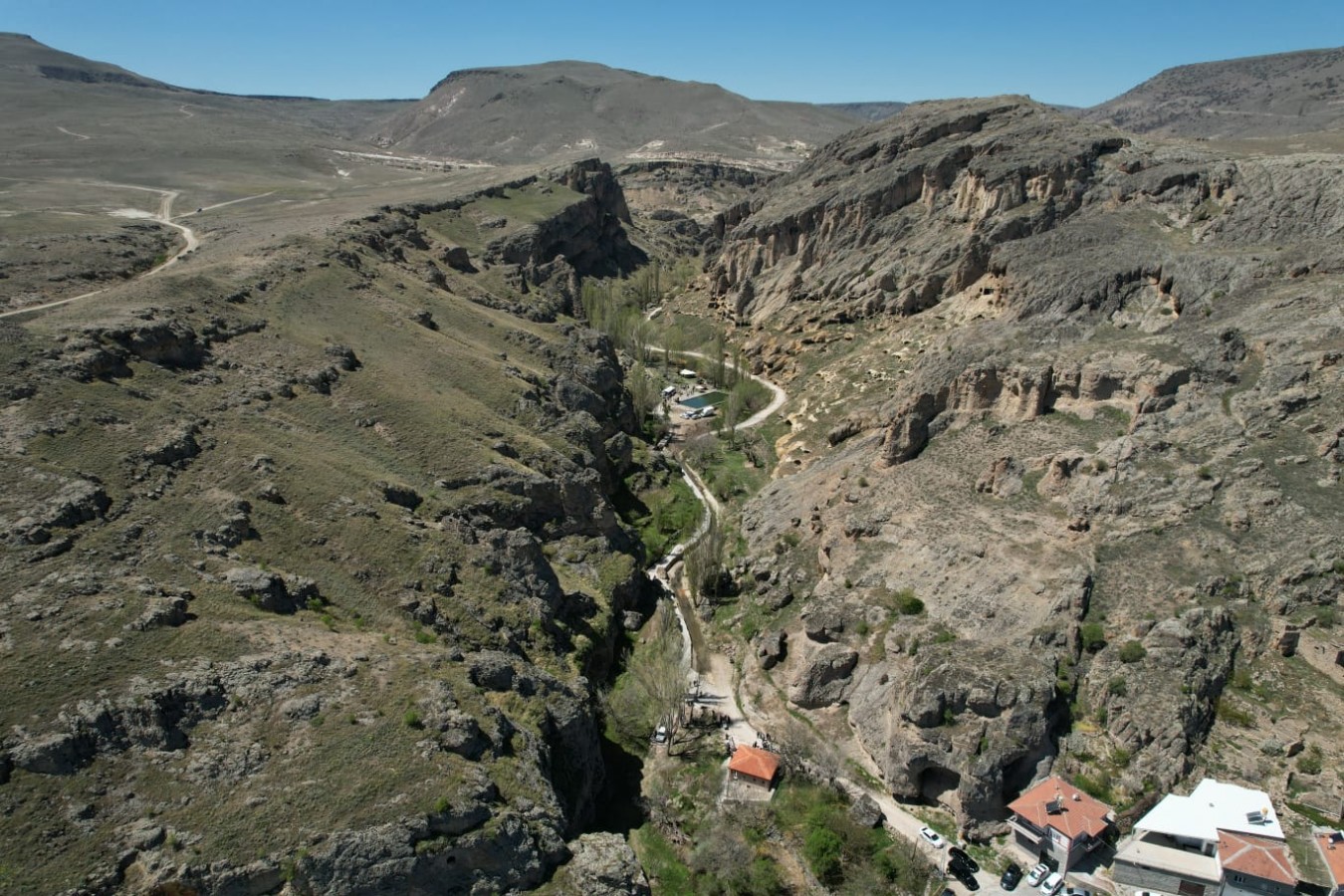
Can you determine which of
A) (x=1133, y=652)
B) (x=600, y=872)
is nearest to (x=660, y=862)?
(x=600, y=872)

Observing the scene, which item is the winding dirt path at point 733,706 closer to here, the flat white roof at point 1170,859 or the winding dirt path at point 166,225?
the flat white roof at point 1170,859

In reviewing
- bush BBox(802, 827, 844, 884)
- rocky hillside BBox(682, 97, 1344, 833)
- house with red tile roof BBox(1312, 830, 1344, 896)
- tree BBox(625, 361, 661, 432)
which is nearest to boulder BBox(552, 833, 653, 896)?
bush BBox(802, 827, 844, 884)

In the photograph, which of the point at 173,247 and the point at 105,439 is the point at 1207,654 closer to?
the point at 105,439

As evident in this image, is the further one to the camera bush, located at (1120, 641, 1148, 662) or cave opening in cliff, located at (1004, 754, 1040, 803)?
bush, located at (1120, 641, 1148, 662)

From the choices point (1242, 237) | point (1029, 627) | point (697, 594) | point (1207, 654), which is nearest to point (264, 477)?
point (697, 594)

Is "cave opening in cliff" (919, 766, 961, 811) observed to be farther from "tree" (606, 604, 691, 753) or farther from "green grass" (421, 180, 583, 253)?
"green grass" (421, 180, 583, 253)

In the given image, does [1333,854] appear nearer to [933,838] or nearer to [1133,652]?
[1133,652]

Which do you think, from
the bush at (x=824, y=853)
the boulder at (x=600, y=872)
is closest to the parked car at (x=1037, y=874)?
the bush at (x=824, y=853)
